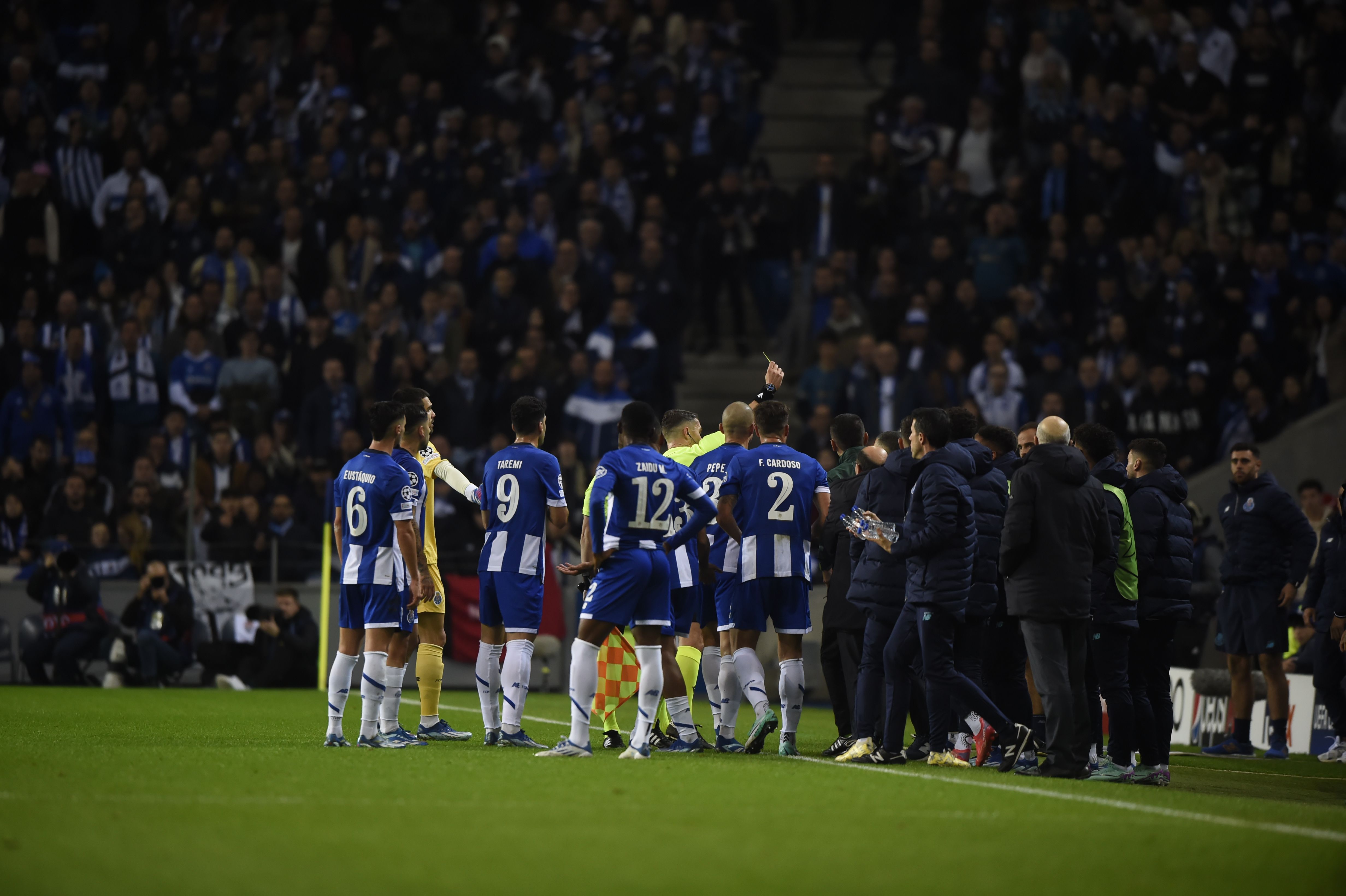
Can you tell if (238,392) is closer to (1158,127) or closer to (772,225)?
(772,225)

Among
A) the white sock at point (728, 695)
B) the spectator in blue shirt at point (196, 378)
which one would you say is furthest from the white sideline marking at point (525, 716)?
the spectator in blue shirt at point (196, 378)

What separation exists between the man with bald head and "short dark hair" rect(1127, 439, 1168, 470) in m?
0.89

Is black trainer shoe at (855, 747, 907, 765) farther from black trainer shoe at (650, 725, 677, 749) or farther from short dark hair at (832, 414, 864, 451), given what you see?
short dark hair at (832, 414, 864, 451)

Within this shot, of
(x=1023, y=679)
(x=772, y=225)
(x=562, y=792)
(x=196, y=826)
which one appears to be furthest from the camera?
(x=772, y=225)

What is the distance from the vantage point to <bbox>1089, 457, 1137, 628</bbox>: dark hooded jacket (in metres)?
10.5

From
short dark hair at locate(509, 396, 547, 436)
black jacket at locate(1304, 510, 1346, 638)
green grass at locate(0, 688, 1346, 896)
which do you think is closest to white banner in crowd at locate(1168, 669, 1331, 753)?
black jacket at locate(1304, 510, 1346, 638)

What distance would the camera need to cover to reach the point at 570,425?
20391 mm

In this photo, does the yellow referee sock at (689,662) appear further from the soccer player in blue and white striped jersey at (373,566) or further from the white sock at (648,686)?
the soccer player in blue and white striped jersey at (373,566)

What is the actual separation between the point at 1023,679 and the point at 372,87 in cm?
1683

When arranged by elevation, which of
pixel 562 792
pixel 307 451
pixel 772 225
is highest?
pixel 772 225

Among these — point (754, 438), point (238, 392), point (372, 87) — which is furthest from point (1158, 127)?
point (238, 392)

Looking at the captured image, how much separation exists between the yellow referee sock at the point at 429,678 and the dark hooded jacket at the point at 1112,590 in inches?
175

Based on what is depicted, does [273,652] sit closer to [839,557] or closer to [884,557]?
[839,557]

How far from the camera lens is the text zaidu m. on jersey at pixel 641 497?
10.2 meters
